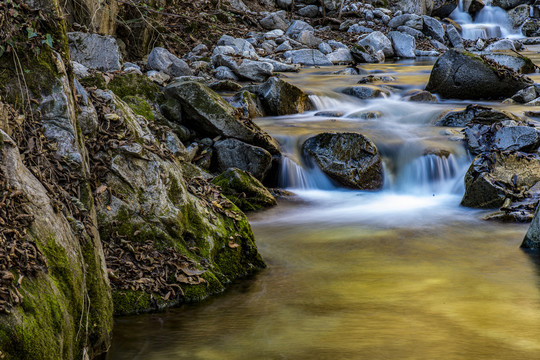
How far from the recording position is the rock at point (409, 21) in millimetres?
26484

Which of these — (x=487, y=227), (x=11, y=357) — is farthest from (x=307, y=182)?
(x=11, y=357)

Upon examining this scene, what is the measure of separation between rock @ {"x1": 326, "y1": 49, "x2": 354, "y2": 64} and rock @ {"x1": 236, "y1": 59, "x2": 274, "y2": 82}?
18.5ft

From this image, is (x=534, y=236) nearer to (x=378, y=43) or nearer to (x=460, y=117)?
(x=460, y=117)

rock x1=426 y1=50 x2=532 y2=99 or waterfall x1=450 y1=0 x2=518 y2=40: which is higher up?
waterfall x1=450 y1=0 x2=518 y2=40

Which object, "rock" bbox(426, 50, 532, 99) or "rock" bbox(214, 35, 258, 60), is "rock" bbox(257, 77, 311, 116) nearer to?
"rock" bbox(426, 50, 532, 99)

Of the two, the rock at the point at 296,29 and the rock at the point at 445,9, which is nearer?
the rock at the point at 296,29

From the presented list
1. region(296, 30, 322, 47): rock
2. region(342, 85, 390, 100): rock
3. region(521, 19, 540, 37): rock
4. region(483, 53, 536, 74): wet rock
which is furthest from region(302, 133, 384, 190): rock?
region(521, 19, 540, 37): rock

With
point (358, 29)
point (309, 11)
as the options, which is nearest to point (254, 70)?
point (358, 29)

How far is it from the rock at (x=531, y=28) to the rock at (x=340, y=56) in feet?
47.2

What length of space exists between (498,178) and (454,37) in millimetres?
20909

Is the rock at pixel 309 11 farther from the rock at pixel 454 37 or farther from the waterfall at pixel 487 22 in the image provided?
the waterfall at pixel 487 22

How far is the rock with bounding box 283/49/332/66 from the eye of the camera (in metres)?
19.4

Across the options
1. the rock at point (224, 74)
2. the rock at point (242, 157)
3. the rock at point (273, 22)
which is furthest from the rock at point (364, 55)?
the rock at point (242, 157)

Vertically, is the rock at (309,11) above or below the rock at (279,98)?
above
